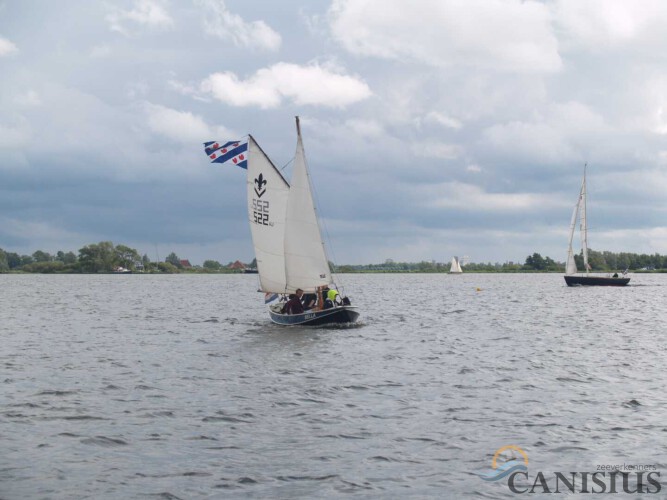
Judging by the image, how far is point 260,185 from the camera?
43750 millimetres

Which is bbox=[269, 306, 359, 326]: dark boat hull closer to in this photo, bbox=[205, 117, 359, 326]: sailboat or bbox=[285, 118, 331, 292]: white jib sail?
bbox=[205, 117, 359, 326]: sailboat

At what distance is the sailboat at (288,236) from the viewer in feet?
137

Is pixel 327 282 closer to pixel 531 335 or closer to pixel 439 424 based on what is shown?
pixel 531 335

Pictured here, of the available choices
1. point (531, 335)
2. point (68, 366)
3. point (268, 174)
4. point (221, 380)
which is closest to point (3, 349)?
point (68, 366)

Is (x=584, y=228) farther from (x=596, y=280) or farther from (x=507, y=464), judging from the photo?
(x=507, y=464)

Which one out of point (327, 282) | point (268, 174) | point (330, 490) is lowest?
point (330, 490)

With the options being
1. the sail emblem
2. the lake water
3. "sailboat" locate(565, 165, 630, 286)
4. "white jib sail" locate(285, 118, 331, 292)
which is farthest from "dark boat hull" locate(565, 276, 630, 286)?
the sail emblem

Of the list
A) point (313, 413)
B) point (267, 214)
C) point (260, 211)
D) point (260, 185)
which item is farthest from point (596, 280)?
point (313, 413)

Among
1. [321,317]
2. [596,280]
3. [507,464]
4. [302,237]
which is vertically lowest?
[507,464]

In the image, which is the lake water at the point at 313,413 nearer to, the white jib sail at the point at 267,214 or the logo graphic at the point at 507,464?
the logo graphic at the point at 507,464

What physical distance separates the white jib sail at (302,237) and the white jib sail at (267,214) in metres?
1.81

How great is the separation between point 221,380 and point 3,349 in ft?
50.1

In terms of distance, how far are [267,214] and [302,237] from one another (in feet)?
10.9

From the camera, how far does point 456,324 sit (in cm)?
5050
